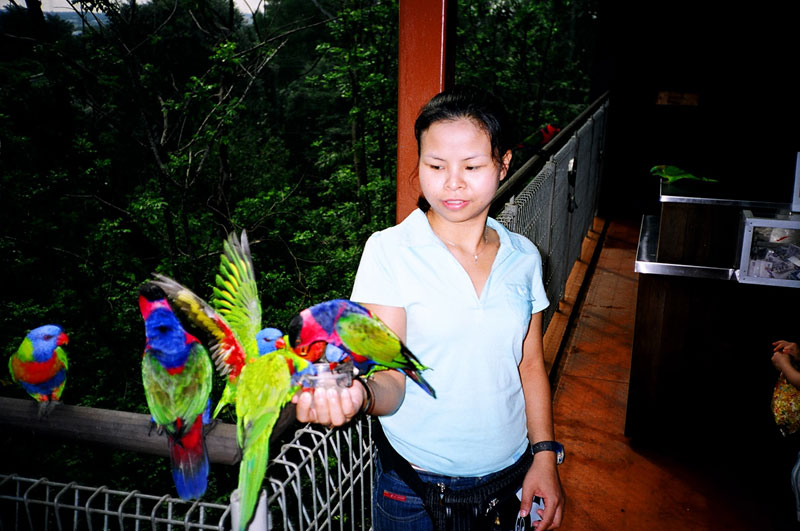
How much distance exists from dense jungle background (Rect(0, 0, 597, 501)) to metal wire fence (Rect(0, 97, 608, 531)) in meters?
4.00

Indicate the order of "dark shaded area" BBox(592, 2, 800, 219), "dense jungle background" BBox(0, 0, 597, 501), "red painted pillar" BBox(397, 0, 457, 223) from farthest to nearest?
"dense jungle background" BBox(0, 0, 597, 501)
"dark shaded area" BBox(592, 2, 800, 219)
"red painted pillar" BBox(397, 0, 457, 223)

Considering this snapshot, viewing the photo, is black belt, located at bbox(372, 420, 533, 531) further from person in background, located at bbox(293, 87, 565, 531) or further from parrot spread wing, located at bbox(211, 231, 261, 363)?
parrot spread wing, located at bbox(211, 231, 261, 363)

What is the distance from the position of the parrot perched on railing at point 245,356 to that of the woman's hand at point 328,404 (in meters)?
0.03

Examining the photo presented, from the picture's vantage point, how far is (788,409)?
2.04 metres

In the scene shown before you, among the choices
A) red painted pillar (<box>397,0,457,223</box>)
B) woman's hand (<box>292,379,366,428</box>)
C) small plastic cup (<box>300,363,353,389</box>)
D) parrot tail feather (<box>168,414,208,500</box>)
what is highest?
red painted pillar (<box>397,0,457,223</box>)

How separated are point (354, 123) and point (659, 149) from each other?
7.72 meters

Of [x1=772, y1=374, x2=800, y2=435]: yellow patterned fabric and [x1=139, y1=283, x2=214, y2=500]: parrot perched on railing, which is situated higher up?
[x1=139, y1=283, x2=214, y2=500]: parrot perched on railing

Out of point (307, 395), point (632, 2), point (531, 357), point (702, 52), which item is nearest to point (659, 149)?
point (702, 52)

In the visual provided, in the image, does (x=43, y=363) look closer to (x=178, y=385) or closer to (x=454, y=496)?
(x=178, y=385)

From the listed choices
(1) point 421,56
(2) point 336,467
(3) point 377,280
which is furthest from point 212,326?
(2) point 336,467

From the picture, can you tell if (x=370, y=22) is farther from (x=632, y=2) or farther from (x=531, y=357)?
(x=531, y=357)

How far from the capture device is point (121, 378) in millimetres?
8914

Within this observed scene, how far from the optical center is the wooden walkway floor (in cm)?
235

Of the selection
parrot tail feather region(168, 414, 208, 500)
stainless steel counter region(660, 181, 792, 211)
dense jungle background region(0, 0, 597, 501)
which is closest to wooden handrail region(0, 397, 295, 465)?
parrot tail feather region(168, 414, 208, 500)
